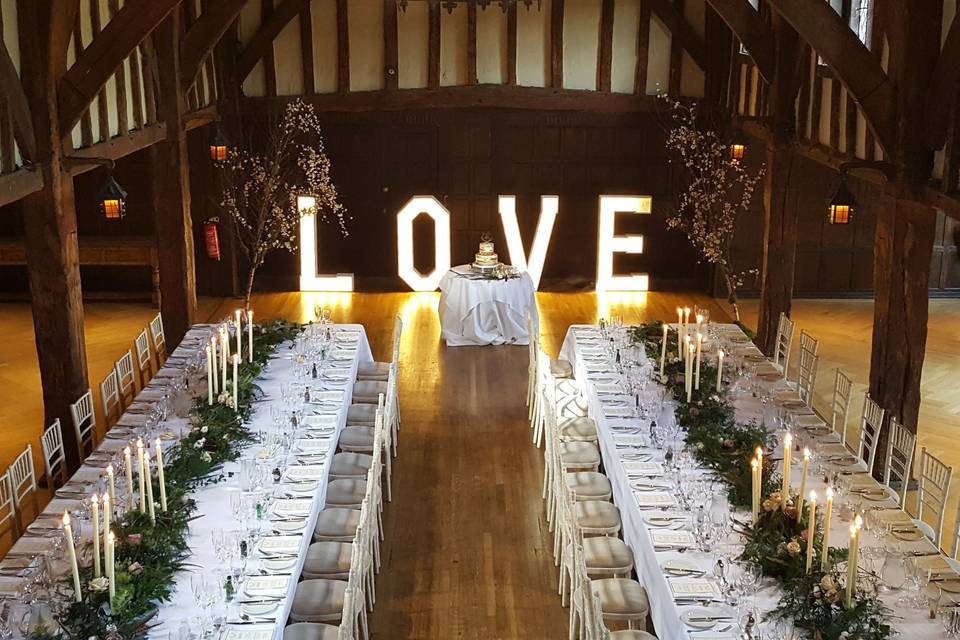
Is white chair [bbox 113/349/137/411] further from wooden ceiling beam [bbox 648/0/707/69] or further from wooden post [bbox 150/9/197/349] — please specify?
wooden ceiling beam [bbox 648/0/707/69]

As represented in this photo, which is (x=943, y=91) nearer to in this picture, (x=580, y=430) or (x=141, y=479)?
(x=580, y=430)

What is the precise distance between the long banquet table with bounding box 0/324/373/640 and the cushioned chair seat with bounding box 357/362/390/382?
0.36 metres

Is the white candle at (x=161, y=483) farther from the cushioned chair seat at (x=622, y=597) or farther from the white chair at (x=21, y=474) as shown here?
the cushioned chair seat at (x=622, y=597)

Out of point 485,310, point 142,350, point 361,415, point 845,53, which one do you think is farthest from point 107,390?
point 845,53

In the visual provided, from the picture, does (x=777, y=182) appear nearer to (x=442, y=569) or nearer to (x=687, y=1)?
(x=687, y=1)

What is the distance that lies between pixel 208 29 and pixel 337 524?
637 cm

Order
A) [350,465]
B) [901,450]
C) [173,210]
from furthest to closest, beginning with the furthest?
1. [173,210]
2. [350,465]
3. [901,450]

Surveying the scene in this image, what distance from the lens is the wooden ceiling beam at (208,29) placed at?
1170cm

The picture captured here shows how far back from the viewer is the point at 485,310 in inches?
538

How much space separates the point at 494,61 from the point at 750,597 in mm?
10608

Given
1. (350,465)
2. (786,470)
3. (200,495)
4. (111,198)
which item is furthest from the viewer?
(111,198)

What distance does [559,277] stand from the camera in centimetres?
A: 1628

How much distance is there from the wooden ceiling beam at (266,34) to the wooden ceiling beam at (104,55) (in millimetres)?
→ 5734

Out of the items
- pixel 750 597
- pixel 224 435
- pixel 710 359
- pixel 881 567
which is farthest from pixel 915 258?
pixel 224 435
